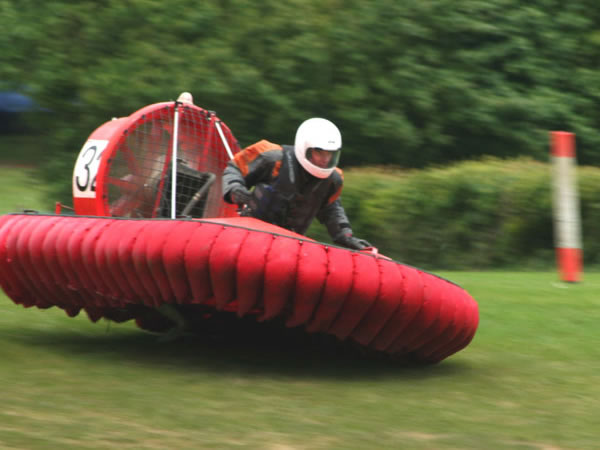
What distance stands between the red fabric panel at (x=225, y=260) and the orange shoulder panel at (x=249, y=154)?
3.29 ft

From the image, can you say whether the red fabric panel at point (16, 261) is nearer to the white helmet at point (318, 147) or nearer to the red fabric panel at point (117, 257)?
the red fabric panel at point (117, 257)

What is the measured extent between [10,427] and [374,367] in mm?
1960

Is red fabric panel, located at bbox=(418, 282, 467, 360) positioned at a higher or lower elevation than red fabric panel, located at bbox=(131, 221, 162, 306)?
lower

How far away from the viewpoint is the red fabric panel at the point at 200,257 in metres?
3.93

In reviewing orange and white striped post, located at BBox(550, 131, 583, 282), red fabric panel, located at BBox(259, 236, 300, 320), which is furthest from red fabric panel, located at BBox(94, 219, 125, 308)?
orange and white striped post, located at BBox(550, 131, 583, 282)

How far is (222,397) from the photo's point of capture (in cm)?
375

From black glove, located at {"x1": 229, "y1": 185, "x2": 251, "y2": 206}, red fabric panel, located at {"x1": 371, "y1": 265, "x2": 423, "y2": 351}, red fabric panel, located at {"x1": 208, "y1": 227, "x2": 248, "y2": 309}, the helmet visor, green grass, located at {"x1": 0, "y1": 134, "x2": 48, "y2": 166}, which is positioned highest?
the helmet visor

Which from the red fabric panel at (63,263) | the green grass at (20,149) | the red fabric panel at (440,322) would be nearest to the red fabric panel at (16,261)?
the red fabric panel at (63,263)

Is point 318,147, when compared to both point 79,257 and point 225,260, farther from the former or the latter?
point 79,257

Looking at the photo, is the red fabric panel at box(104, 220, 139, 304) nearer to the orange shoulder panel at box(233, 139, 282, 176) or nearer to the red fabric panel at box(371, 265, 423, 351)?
the orange shoulder panel at box(233, 139, 282, 176)

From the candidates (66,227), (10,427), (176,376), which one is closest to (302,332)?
(176,376)

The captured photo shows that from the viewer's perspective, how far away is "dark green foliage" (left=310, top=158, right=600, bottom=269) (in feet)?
29.3

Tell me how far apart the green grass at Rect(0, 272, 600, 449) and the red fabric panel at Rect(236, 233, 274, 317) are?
38 centimetres

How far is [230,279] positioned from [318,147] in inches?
42.1
